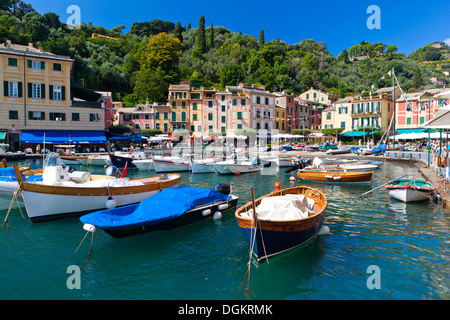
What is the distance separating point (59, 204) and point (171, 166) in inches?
761

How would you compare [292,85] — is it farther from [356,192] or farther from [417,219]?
[417,219]

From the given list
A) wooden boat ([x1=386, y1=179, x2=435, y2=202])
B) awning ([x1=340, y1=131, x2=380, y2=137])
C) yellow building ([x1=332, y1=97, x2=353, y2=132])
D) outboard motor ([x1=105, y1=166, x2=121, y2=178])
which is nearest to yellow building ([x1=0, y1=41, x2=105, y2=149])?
outboard motor ([x1=105, y1=166, x2=121, y2=178])

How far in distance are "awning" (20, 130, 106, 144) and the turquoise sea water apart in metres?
36.0

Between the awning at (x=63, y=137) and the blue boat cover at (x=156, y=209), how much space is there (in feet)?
124

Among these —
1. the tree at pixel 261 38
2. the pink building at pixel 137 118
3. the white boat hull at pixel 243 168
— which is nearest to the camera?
the white boat hull at pixel 243 168

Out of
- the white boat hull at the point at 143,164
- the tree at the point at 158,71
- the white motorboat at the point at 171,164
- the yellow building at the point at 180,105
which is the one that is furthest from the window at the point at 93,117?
the tree at the point at 158,71

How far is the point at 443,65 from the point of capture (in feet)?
552

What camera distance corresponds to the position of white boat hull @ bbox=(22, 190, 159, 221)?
1288 cm

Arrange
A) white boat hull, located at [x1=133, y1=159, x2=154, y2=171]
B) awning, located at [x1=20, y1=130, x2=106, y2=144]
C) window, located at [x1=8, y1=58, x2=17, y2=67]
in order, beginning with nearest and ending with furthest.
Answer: white boat hull, located at [x1=133, y1=159, x2=154, y2=171]
window, located at [x1=8, y1=58, x2=17, y2=67]
awning, located at [x1=20, y1=130, x2=106, y2=144]

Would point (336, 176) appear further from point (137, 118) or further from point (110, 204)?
point (137, 118)

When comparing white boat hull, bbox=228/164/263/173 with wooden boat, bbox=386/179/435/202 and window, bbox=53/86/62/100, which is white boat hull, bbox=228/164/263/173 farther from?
window, bbox=53/86/62/100

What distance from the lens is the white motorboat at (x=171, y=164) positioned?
3220 centimetres

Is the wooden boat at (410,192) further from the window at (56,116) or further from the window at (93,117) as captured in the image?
the window at (56,116)

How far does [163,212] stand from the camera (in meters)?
11.6
